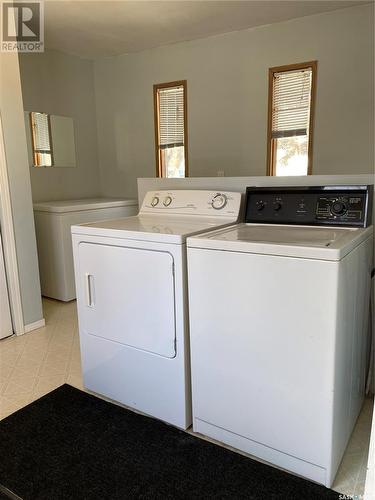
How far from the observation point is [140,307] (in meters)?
1.72

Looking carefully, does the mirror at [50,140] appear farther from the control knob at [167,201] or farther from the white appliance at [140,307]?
the white appliance at [140,307]

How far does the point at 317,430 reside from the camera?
1.36 metres

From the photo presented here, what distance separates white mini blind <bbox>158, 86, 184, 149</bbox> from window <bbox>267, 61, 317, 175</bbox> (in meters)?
1.11

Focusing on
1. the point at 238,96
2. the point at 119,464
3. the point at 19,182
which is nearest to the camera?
the point at 119,464

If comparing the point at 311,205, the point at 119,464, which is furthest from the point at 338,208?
the point at 119,464

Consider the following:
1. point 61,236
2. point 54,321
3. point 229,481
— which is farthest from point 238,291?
point 61,236

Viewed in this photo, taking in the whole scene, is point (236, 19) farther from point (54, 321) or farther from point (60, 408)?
point (60, 408)

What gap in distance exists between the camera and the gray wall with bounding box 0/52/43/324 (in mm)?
2518

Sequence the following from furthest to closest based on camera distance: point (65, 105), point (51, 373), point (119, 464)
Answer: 1. point (65, 105)
2. point (51, 373)
3. point (119, 464)

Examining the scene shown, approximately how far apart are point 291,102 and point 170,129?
4.84ft

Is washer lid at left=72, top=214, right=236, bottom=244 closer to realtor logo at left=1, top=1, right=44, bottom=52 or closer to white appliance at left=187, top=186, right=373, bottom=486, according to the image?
white appliance at left=187, top=186, right=373, bottom=486

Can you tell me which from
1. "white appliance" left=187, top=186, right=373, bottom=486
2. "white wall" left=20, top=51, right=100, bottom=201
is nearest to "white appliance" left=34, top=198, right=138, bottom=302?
"white wall" left=20, top=51, right=100, bottom=201

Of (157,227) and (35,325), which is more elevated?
(157,227)

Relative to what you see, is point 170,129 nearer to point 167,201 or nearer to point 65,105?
point 65,105
